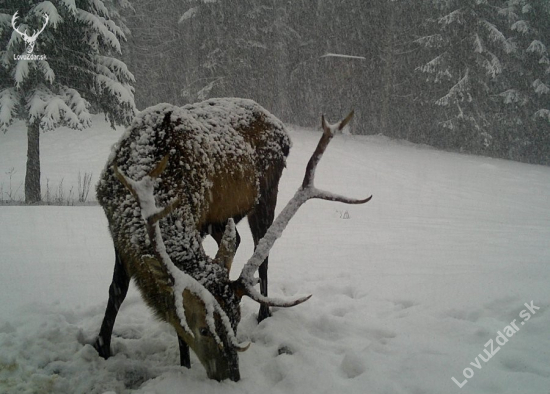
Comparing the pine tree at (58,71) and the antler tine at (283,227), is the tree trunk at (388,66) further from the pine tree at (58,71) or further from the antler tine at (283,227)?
the antler tine at (283,227)

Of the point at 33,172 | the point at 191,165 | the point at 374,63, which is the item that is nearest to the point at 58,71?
the point at 33,172

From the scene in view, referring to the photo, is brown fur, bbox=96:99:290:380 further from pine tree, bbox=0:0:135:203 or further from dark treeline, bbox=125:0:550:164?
dark treeline, bbox=125:0:550:164

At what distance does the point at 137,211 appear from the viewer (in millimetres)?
2607

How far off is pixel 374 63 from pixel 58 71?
16.7 m

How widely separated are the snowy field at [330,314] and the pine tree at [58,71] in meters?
2.85

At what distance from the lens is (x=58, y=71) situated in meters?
9.48

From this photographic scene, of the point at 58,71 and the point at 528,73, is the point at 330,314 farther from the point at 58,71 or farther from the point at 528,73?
the point at 528,73

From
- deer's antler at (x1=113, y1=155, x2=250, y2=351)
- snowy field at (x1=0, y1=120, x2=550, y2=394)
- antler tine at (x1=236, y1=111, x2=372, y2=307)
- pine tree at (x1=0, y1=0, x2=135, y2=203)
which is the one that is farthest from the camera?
pine tree at (x1=0, y1=0, x2=135, y2=203)

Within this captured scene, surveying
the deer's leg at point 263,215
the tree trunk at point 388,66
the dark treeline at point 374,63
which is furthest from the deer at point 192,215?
the tree trunk at point 388,66

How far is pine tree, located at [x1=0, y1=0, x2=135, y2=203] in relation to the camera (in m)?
8.49

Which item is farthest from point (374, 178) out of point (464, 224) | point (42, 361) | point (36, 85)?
point (42, 361)

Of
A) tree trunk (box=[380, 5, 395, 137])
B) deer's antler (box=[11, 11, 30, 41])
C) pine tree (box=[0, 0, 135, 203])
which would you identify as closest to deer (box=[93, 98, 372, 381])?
pine tree (box=[0, 0, 135, 203])

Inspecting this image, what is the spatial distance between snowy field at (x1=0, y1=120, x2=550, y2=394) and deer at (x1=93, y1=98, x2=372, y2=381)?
32cm

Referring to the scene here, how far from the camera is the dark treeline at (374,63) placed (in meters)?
17.9
